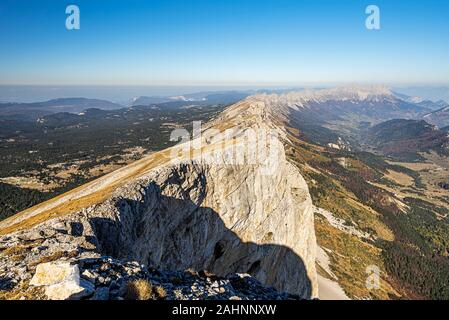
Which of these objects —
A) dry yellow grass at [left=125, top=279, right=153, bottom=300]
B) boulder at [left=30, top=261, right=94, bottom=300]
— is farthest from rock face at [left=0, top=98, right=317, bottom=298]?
dry yellow grass at [left=125, top=279, right=153, bottom=300]

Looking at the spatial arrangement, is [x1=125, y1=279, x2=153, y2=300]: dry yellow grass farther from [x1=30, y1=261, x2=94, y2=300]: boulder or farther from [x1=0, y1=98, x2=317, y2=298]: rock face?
[x1=0, y1=98, x2=317, y2=298]: rock face

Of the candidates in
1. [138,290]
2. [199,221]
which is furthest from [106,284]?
[199,221]

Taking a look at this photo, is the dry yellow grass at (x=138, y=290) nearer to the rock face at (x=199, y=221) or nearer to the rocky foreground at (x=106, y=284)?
the rocky foreground at (x=106, y=284)

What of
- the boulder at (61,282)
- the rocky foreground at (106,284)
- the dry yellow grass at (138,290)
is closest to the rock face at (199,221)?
the rocky foreground at (106,284)

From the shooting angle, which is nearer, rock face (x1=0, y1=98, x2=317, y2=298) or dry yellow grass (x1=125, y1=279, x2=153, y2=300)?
dry yellow grass (x1=125, y1=279, x2=153, y2=300)
